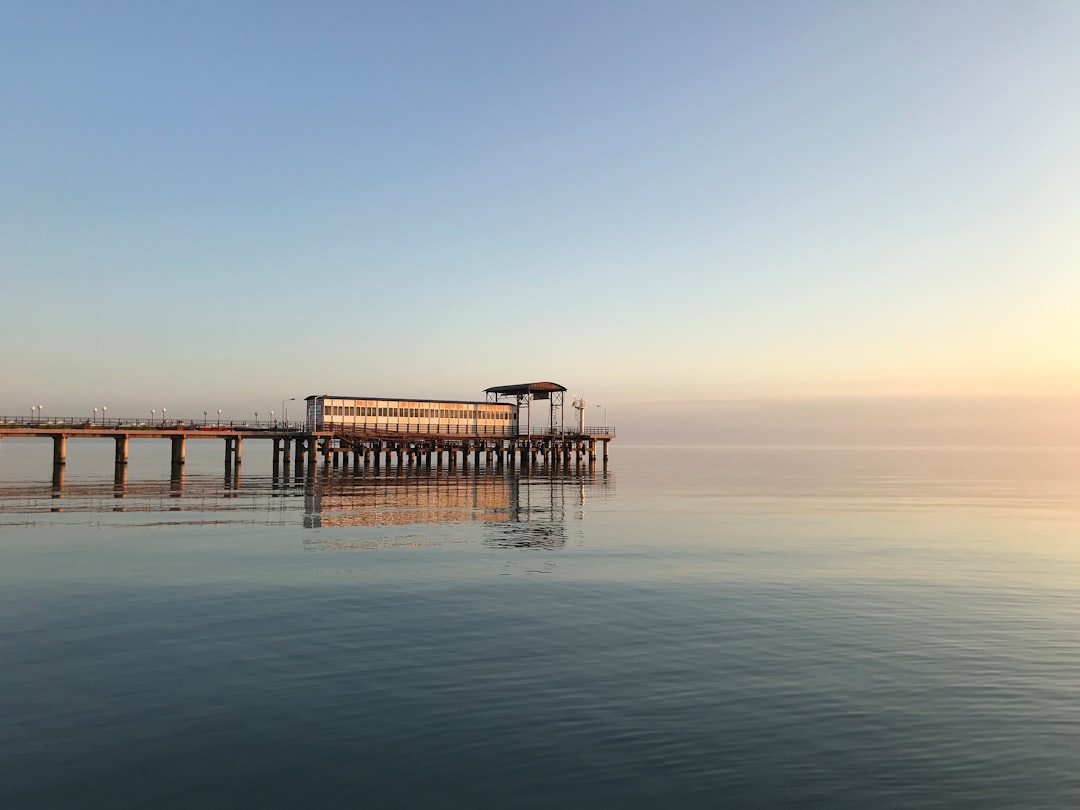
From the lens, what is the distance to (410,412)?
340ft

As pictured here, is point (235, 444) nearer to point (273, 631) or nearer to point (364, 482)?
point (364, 482)

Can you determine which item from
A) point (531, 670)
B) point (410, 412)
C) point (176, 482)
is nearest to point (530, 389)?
point (410, 412)

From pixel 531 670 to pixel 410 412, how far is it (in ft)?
290

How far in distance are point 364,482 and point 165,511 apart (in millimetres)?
28811

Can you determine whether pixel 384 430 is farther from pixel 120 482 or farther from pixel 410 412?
pixel 120 482

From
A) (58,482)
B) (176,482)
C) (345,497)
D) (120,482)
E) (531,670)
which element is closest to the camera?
(531,670)

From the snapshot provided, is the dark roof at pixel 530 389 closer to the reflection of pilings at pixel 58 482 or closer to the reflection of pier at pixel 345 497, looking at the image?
the reflection of pier at pixel 345 497

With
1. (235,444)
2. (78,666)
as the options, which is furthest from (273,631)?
(235,444)

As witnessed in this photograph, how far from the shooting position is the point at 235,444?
93.8 meters

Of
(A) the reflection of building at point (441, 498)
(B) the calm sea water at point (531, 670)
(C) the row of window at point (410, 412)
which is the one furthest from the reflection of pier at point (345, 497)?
(C) the row of window at point (410, 412)

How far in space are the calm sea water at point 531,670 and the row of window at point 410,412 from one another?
6137 centimetres

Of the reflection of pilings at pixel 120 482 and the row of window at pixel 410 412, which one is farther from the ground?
the row of window at pixel 410 412

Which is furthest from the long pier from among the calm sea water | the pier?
the calm sea water

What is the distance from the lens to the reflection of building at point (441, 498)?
47.5 meters
